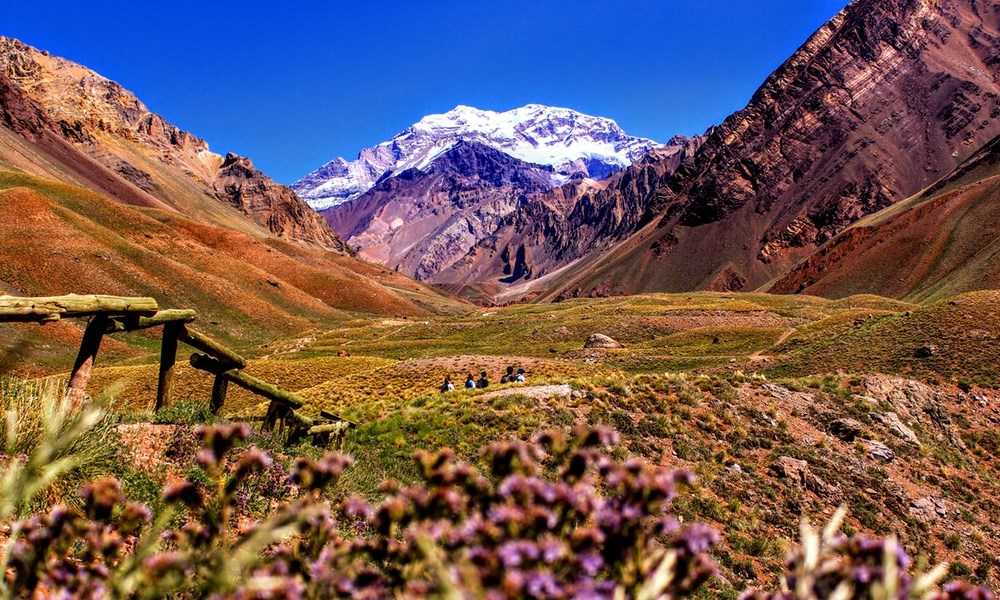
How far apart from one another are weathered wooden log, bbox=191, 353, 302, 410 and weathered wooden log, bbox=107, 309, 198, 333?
0.97 metres

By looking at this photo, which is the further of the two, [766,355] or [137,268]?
[137,268]

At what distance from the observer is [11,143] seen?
13500 cm

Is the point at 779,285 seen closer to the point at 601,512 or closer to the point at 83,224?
the point at 83,224

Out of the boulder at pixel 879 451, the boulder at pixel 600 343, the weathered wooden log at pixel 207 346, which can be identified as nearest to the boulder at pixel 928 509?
the boulder at pixel 879 451

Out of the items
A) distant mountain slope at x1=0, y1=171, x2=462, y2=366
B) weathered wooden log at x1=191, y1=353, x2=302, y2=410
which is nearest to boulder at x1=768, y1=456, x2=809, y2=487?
weathered wooden log at x1=191, y1=353, x2=302, y2=410

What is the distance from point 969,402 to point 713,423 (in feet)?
50.4

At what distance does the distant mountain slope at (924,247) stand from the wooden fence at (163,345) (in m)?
105

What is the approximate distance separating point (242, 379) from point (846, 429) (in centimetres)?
1965

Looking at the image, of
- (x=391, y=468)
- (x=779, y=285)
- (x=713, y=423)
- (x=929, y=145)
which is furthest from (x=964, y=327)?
(x=929, y=145)

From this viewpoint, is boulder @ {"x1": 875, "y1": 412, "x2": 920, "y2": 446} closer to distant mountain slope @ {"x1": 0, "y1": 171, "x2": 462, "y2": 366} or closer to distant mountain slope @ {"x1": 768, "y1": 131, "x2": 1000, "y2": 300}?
distant mountain slope @ {"x1": 0, "y1": 171, "x2": 462, "y2": 366}

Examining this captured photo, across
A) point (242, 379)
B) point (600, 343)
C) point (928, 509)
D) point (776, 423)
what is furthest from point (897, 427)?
point (600, 343)

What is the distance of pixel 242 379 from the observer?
1233 cm

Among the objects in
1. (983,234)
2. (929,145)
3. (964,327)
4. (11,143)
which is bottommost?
(964,327)

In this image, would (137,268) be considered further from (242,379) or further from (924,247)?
(924,247)
